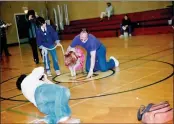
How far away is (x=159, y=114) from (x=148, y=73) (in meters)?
2.30

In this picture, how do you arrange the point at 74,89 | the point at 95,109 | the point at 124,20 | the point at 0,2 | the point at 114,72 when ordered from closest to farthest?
1. the point at 95,109
2. the point at 74,89
3. the point at 114,72
4. the point at 124,20
5. the point at 0,2

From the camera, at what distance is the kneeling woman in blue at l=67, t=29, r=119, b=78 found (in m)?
4.93

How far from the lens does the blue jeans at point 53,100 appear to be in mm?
2791

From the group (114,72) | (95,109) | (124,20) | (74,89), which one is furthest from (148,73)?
(124,20)

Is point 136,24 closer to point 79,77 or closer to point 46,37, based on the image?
point 46,37

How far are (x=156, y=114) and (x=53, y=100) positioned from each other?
39.1 inches

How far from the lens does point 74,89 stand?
4.31 meters

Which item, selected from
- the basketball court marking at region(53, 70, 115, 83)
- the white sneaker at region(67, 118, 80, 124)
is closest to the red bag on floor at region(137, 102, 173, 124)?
the white sneaker at region(67, 118, 80, 124)

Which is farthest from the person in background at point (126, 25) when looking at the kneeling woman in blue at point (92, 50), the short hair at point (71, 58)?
the short hair at point (71, 58)

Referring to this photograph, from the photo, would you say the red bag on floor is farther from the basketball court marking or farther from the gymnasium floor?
the basketball court marking

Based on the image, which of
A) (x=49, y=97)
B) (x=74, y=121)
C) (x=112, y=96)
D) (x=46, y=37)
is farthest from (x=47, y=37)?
(x=74, y=121)

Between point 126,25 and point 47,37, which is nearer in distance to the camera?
point 47,37

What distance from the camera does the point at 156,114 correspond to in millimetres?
2584

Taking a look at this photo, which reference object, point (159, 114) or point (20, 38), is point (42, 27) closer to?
point (159, 114)
